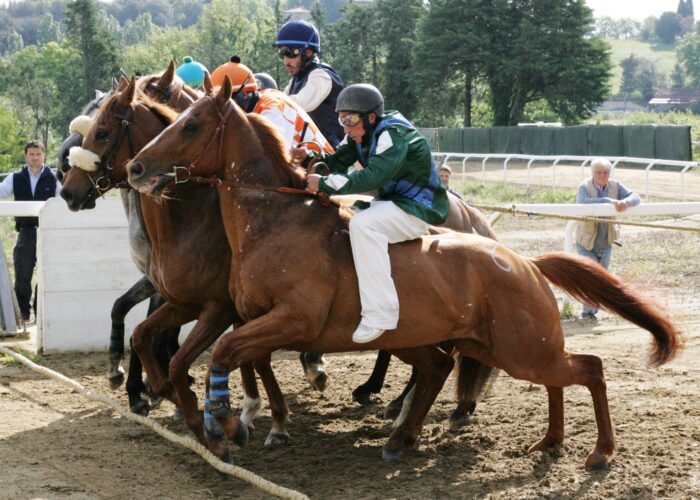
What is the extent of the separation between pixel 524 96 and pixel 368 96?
1999 inches

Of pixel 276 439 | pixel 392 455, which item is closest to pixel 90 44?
pixel 276 439

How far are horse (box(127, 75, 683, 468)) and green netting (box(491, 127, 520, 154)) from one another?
125 feet

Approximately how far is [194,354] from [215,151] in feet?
4.22

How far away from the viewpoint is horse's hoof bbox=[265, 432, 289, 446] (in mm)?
6535

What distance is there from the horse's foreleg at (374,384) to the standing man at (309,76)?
1844mm

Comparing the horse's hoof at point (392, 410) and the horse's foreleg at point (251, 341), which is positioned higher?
the horse's foreleg at point (251, 341)

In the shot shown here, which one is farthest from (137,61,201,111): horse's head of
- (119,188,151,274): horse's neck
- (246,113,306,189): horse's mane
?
(246,113,306,189): horse's mane

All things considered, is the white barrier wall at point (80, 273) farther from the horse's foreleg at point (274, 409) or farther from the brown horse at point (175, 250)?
the horse's foreleg at point (274, 409)

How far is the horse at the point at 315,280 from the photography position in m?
5.37

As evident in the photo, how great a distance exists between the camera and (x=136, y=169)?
532 centimetres

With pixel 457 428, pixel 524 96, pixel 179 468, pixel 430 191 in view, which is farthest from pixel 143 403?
pixel 524 96

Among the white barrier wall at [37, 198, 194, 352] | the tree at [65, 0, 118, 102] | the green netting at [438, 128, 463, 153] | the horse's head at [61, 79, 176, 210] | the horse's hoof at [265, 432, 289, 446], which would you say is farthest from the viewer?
the tree at [65, 0, 118, 102]

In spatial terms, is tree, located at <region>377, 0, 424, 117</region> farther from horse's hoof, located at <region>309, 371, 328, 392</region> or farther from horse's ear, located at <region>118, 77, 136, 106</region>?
horse's ear, located at <region>118, 77, 136, 106</region>

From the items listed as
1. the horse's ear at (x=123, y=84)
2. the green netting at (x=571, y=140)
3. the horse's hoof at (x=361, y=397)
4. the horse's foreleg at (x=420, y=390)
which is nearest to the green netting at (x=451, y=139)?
the green netting at (x=571, y=140)
